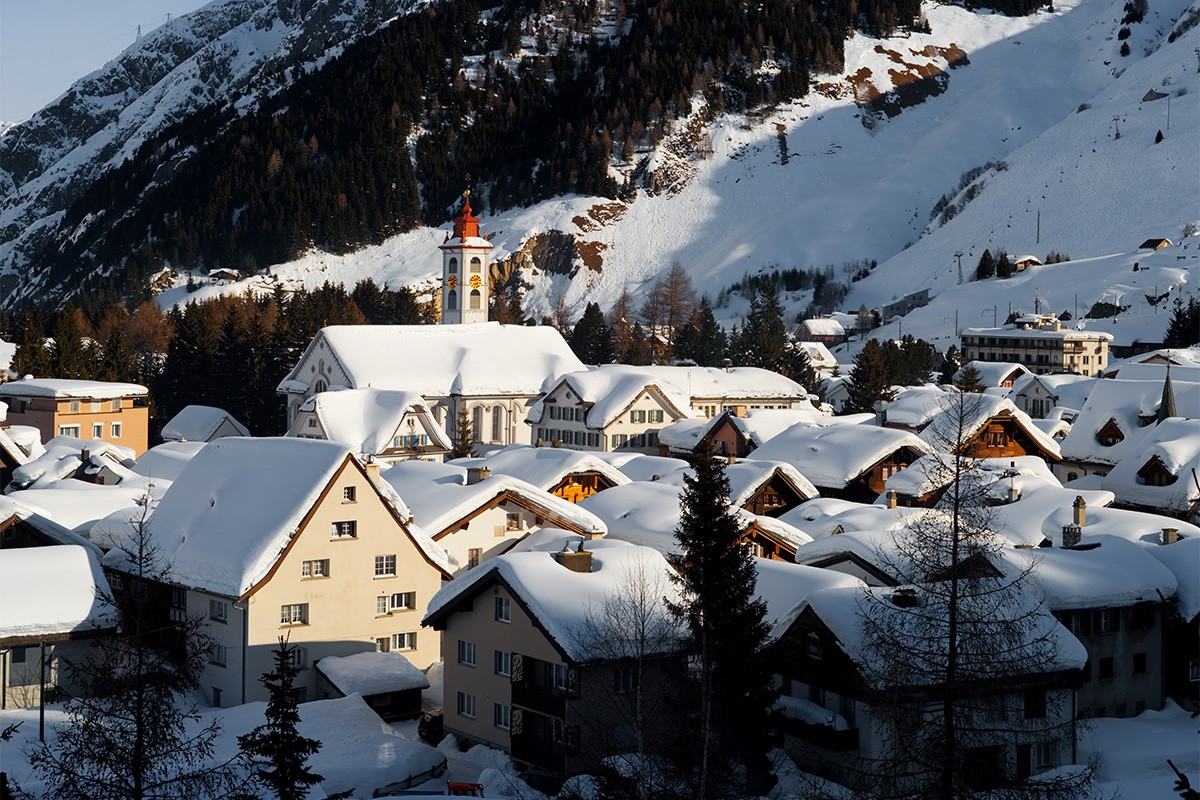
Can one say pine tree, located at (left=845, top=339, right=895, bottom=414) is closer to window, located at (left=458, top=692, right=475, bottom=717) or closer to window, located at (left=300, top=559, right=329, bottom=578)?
window, located at (left=300, top=559, right=329, bottom=578)

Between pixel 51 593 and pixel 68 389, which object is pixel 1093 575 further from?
pixel 68 389

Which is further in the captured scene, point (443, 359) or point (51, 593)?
point (443, 359)

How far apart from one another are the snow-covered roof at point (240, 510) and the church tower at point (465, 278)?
6278 cm

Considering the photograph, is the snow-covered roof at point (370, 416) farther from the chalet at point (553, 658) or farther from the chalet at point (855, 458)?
the chalet at point (553, 658)

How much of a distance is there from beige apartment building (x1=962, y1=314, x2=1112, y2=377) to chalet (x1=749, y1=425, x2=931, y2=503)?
65.1 m

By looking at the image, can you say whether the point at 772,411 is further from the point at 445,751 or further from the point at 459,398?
the point at 445,751

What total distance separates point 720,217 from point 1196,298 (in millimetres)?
70315

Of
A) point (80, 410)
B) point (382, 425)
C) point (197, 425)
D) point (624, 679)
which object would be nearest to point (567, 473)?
point (382, 425)

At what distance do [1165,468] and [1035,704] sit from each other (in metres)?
28.6

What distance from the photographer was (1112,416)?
218 ft

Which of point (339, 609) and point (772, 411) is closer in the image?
point (339, 609)

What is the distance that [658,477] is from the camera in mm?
57000

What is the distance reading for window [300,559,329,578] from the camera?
38.5 meters

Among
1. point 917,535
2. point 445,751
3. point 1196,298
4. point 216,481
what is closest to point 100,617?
point 216,481
